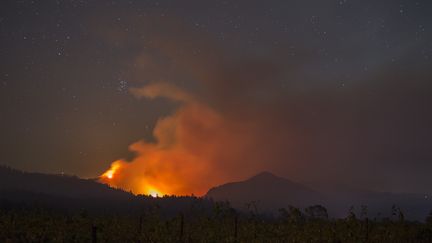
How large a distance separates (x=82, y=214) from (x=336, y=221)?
26.8m

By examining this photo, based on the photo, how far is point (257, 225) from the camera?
4400cm

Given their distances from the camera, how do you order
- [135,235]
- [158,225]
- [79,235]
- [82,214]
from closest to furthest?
[79,235], [135,235], [158,225], [82,214]

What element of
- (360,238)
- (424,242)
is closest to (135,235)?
(360,238)

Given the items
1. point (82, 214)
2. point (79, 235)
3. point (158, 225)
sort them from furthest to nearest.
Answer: point (82, 214) < point (158, 225) < point (79, 235)

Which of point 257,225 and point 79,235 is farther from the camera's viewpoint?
point 257,225

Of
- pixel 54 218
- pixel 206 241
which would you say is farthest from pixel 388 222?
pixel 54 218

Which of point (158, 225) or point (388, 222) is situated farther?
point (388, 222)

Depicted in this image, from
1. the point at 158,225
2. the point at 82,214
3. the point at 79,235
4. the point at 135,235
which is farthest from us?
the point at 82,214

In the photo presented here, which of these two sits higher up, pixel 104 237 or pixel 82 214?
pixel 82 214

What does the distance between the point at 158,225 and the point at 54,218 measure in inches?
444

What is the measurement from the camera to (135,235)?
120 feet

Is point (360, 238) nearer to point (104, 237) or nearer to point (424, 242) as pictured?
point (424, 242)

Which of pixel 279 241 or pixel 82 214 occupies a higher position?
pixel 82 214

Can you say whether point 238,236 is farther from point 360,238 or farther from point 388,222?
point 388,222
